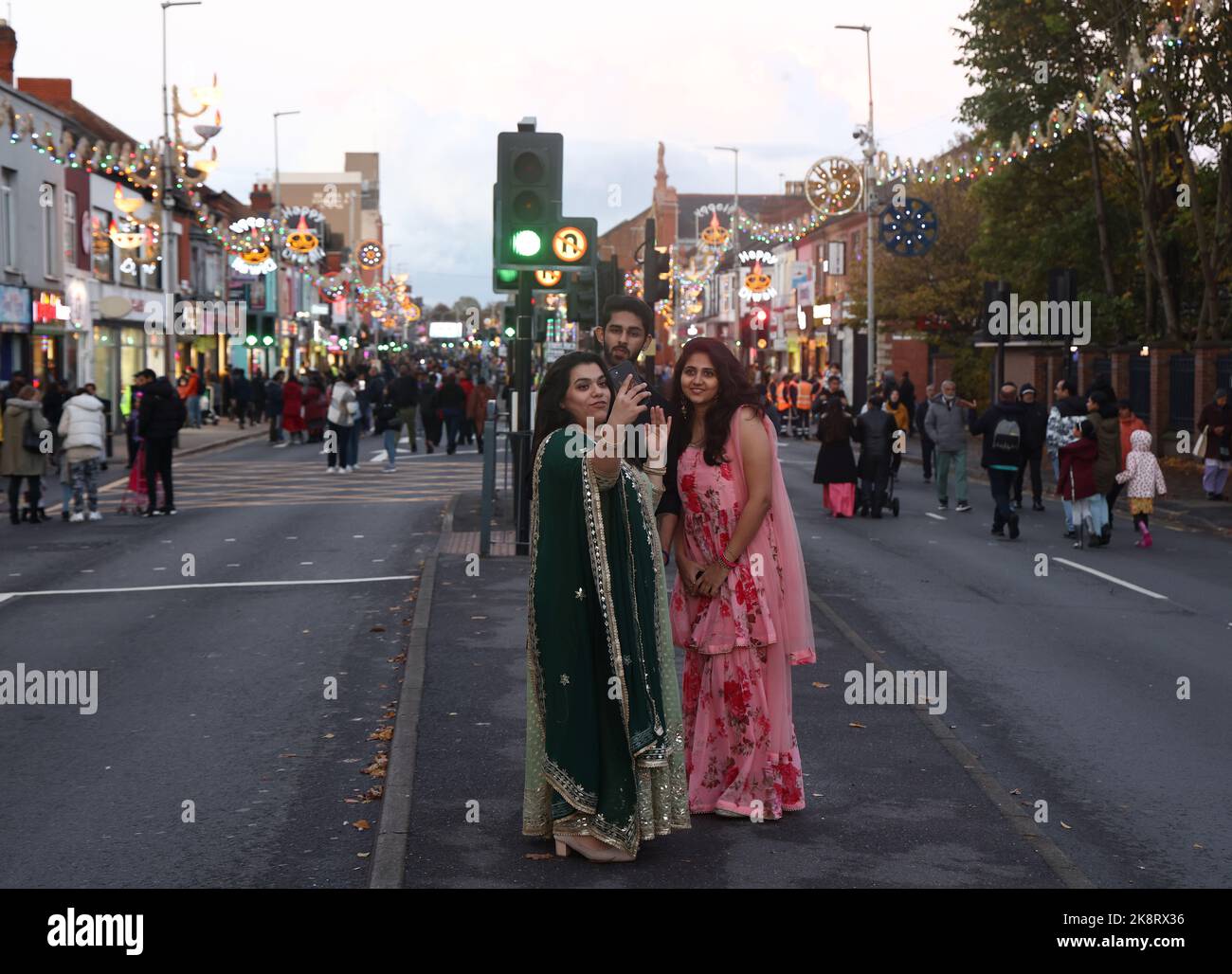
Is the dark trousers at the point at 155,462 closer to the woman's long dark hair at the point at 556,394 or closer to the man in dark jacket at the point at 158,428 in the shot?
the man in dark jacket at the point at 158,428

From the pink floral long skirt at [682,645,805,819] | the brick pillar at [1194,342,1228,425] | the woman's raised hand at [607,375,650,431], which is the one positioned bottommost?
the pink floral long skirt at [682,645,805,819]

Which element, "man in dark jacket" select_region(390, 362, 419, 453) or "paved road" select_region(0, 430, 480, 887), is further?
"man in dark jacket" select_region(390, 362, 419, 453)

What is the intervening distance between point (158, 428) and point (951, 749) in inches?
594

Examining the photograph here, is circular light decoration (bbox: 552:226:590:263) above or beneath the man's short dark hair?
above

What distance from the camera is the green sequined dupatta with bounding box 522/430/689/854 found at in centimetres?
575

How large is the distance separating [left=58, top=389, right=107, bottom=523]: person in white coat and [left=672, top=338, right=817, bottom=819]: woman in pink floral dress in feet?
49.5

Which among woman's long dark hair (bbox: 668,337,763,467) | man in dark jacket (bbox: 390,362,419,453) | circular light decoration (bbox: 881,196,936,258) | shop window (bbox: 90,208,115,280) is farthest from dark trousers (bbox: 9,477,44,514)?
circular light decoration (bbox: 881,196,936,258)

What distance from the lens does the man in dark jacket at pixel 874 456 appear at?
2117cm

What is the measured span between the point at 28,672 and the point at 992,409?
12472 mm

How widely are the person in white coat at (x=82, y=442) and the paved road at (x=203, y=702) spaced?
0.85 metres

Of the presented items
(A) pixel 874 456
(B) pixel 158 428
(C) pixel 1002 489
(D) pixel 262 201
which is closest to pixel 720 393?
(C) pixel 1002 489

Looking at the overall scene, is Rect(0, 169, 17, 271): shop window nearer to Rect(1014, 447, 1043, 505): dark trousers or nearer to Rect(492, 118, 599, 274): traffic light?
Rect(1014, 447, 1043, 505): dark trousers

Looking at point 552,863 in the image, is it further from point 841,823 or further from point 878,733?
point 878,733
